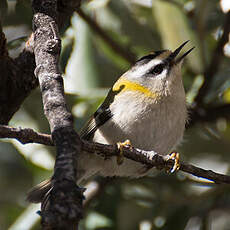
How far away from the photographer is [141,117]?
311cm

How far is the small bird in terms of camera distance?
10.2 ft

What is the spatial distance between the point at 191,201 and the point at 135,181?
52cm

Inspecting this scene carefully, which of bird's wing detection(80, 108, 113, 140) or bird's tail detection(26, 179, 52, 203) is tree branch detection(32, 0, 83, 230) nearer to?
bird's wing detection(80, 108, 113, 140)

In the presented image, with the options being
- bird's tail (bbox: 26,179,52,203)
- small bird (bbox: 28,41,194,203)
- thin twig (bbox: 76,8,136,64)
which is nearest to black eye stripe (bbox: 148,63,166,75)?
small bird (bbox: 28,41,194,203)

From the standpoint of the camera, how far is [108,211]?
3791 millimetres

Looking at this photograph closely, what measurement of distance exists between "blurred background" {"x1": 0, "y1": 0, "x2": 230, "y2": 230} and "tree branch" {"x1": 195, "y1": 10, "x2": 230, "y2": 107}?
0.14 feet

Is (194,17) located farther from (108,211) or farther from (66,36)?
(108,211)

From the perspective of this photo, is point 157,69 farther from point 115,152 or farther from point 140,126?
point 115,152

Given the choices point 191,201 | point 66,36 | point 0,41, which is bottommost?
point 191,201

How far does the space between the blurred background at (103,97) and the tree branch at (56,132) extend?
49.8 inches

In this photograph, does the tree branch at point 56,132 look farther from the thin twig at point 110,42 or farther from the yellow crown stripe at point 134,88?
the thin twig at point 110,42

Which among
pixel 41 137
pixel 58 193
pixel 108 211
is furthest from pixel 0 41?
pixel 108 211

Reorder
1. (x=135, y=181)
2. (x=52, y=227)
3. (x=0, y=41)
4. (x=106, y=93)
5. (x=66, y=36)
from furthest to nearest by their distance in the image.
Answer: (x=135, y=181)
(x=106, y=93)
(x=66, y=36)
(x=0, y=41)
(x=52, y=227)

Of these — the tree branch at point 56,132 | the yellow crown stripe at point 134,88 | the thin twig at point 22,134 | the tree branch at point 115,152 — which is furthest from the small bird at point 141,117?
the thin twig at point 22,134
